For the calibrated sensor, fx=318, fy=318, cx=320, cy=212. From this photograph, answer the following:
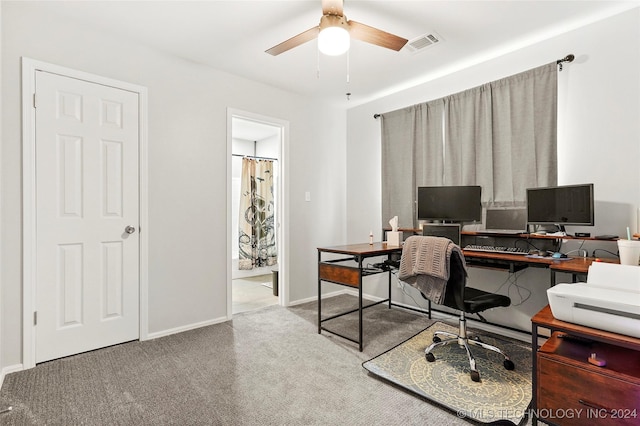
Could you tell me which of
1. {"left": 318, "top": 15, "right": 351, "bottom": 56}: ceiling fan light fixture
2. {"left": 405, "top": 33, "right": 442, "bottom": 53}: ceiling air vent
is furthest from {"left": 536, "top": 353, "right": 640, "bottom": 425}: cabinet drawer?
{"left": 405, "top": 33, "right": 442, "bottom": 53}: ceiling air vent

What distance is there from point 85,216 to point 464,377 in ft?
10.00

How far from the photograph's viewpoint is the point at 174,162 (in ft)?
9.81

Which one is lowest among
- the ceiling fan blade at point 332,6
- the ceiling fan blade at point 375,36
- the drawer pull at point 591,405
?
the drawer pull at point 591,405

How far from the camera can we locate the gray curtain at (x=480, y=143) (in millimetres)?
2693

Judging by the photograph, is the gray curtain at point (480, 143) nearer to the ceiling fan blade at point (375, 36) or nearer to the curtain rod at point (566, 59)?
the curtain rod at point (566, 59)

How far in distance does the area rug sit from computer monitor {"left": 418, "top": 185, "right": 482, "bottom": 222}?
1116 millimetres

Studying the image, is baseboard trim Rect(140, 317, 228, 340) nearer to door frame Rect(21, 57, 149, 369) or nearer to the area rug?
door frame Rect(21, 57, 149, 369)

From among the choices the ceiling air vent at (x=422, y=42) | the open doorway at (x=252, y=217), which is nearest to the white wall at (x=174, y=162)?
the open doorway at (x=252, y=217)

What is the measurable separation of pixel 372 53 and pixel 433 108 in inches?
38.2

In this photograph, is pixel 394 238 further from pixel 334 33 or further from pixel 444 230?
pixel 334 33

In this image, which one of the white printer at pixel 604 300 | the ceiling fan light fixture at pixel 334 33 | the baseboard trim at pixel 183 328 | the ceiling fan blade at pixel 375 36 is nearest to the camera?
the white printer at pixel 604 300

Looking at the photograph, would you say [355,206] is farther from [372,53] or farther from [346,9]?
[346,9]

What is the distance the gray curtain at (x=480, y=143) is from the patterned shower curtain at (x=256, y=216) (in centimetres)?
245

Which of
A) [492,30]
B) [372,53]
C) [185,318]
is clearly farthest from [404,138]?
[185,318]
